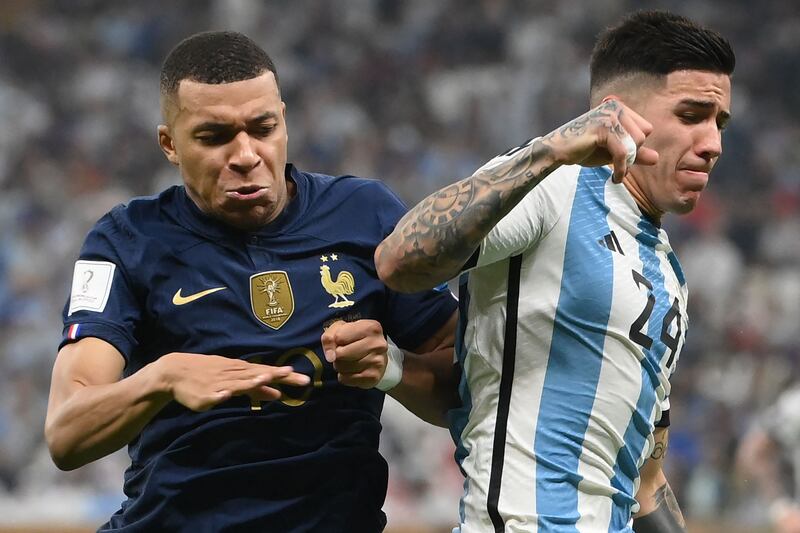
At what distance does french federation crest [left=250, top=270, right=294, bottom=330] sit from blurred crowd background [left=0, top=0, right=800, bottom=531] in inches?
172

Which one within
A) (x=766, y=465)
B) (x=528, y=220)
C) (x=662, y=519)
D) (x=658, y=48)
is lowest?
(x=766, y=465)

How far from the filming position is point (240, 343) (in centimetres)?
286

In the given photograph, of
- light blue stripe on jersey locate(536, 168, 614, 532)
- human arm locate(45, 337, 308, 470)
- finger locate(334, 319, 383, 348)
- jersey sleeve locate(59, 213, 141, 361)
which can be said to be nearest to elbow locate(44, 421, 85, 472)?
human arm locate(45, 337, 308, 470)

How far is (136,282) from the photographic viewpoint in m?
2.89

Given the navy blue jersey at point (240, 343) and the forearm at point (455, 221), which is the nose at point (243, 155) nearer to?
the navy blue jersey at point (240, 343)

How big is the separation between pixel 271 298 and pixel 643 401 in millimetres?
860

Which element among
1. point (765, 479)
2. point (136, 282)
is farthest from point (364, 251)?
point (765, 479)

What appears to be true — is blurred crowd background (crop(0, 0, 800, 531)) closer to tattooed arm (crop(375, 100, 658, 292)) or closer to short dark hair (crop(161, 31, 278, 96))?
short dark hair (crop(161, 31, 278, 96))

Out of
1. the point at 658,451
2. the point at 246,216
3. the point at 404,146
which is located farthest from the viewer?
the point at 404,146

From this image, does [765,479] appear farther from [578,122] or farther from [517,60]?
[517,60]

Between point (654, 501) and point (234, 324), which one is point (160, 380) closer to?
point (234, 324)

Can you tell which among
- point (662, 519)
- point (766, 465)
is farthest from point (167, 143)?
point (766, 465)

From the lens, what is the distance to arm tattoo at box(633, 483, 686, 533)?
3.29 metres

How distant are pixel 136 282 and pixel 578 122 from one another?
3.47ft
